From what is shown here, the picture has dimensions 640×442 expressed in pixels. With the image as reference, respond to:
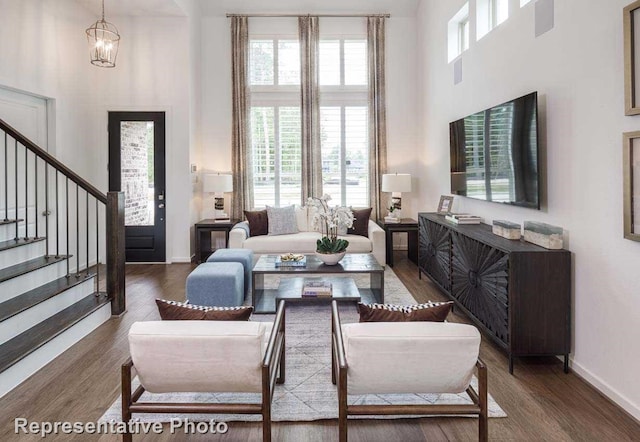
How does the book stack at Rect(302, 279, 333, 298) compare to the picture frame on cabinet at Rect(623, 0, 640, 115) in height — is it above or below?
below

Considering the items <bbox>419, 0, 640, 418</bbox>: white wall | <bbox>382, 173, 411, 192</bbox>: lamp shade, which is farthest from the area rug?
<bbox>382, 173, 411, 192</bbox>: lamp shade

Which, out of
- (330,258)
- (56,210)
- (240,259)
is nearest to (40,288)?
(56,210)

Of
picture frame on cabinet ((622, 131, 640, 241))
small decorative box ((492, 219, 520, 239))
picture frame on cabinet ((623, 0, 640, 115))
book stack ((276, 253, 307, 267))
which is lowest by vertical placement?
book stack ((276, 253, 307, 267))

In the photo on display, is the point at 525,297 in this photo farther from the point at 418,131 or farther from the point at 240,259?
the point at 418,131

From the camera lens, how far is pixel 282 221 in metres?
6.57

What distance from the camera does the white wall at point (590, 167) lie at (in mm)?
2541

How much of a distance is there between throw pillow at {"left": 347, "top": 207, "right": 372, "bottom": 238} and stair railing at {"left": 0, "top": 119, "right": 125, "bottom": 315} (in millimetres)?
3404

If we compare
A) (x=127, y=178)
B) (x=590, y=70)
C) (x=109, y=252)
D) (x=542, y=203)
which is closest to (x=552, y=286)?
(x=542, y=203)

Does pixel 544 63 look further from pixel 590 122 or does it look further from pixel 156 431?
pixel 156 431

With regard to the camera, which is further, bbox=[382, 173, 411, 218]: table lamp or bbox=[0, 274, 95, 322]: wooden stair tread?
bbox=[382, 173, 411, 218]: table lamp

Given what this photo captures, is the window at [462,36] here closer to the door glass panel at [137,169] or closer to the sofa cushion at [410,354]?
the door glass panel at [137,169]

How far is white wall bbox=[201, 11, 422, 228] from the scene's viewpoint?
287 inches

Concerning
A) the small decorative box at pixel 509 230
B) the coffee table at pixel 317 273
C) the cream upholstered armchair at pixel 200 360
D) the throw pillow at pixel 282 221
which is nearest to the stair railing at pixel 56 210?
the coffee table at pixel 317 273

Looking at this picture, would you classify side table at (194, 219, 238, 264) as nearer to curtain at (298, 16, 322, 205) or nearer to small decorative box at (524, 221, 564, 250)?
curtain at (298, 16, 322, 205)
